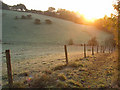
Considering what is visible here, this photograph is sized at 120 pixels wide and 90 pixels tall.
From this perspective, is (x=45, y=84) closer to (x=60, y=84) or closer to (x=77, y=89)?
(x=60, y=84)

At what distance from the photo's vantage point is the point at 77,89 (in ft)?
17.4

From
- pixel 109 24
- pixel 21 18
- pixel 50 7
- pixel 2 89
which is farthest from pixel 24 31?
pixel 50 7

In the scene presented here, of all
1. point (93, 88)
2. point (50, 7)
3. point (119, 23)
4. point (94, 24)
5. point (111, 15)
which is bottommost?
point (93, 88)

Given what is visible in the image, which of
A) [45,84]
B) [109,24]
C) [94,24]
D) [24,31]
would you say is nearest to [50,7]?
[94,24]

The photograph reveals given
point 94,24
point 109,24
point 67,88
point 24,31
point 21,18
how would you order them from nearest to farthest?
1. point 67,88
2. point 109,24
3. point 24,31
4. point 21,18
5. point 94,24

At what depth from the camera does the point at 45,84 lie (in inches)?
213

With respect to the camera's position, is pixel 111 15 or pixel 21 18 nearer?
pixel 111 15

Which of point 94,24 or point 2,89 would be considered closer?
point 2,89

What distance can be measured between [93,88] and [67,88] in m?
1.19

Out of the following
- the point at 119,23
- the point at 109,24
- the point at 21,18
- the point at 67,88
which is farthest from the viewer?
the point at 21,18

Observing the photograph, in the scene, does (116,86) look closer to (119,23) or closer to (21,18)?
(119,23)

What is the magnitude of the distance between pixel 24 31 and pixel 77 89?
148ft

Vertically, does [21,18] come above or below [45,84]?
above

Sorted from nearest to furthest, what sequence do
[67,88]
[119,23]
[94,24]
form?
[67,88] → [119,23] → [94,24]
